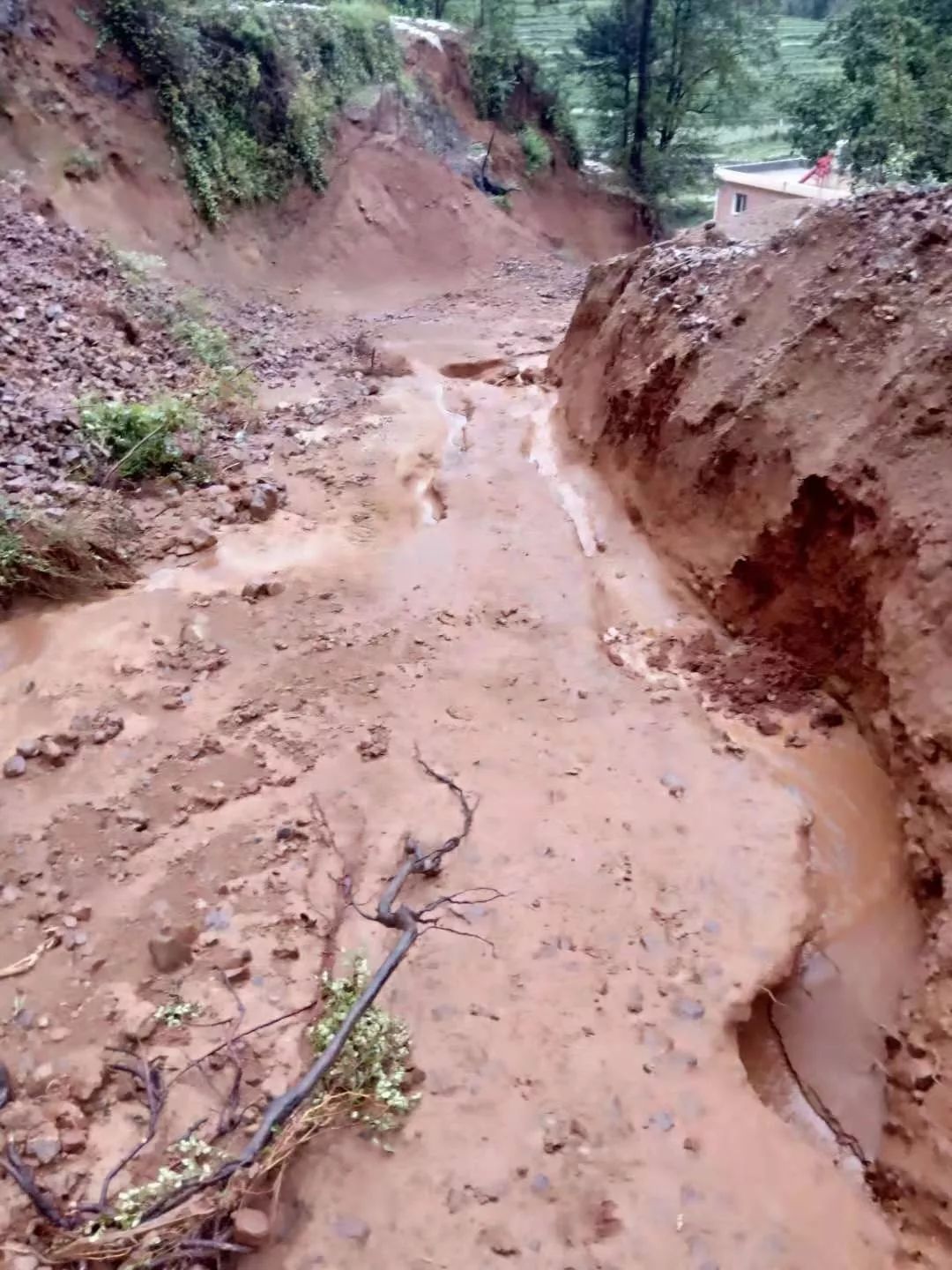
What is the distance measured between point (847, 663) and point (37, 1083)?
4223mm

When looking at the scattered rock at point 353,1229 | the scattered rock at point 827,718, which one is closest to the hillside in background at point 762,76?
the scattered rock at point 827,718

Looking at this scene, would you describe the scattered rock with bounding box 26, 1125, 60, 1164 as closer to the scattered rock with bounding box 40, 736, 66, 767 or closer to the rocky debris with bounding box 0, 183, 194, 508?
the scattered rock with bounding box 40, 736, 66, 767

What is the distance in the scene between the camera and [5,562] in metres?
5.49

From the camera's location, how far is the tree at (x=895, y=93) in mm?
10430

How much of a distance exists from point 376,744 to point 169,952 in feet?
5.04

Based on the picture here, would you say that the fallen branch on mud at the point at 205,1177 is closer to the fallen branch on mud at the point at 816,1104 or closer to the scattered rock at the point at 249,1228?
the scattered rock at the point at 249,1228

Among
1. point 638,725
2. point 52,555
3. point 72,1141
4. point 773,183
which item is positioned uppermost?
point 773,183

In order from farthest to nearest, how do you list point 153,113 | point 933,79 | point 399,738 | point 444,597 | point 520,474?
point 153,113 → point 933,79 → point 520,474 → point 444,597 → point 399,738

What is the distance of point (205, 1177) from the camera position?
2.69m

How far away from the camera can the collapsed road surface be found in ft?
9.50

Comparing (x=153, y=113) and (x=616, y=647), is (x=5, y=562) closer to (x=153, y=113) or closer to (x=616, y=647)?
(x=616, y=647)

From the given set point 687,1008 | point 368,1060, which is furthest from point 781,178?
point 368,1060

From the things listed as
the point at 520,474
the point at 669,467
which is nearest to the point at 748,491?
the point at 669,467

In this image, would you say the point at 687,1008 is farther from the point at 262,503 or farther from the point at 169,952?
the point at 262,503
